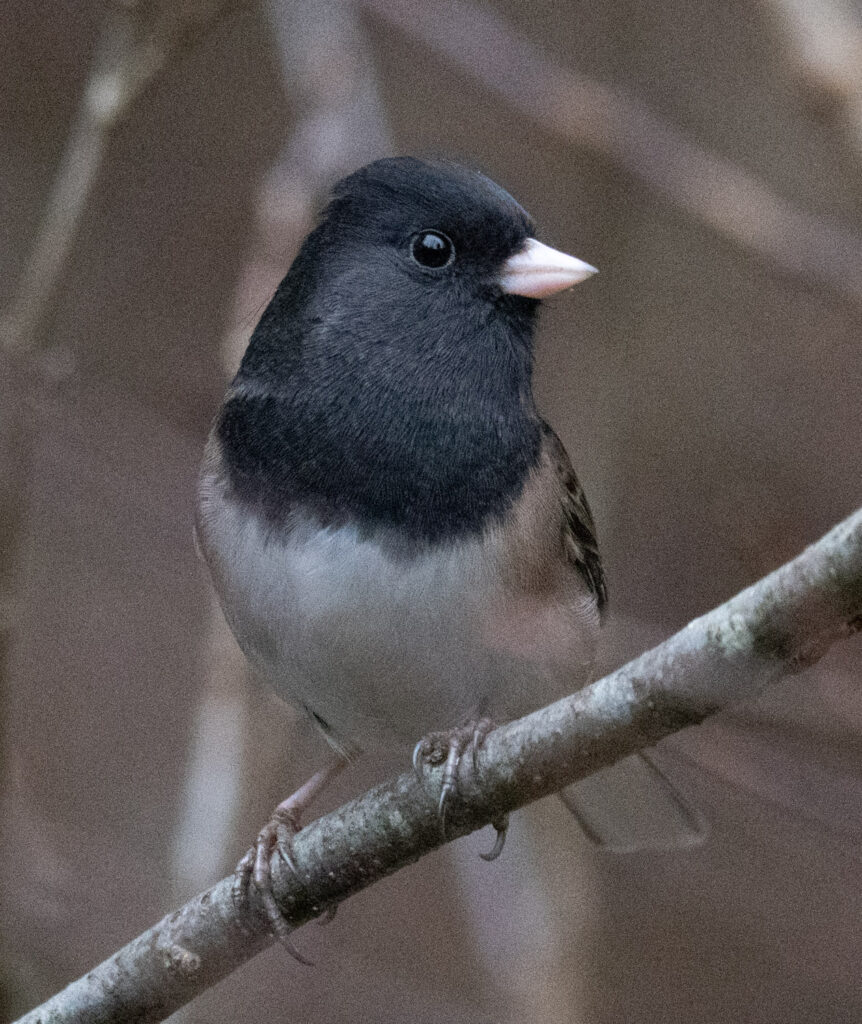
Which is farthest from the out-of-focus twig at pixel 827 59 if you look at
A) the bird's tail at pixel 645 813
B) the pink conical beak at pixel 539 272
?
the bird's tail at pixel 645 813

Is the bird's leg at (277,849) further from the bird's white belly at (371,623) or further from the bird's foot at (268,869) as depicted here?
the bird's white belly at (371,623)

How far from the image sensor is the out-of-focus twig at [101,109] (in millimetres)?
2314

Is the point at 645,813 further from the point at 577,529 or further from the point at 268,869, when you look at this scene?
the point at 268,869

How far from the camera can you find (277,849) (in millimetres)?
2119

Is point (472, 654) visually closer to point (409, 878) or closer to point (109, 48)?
point (109, 48)

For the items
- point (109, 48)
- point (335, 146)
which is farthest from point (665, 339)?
point (109, 48)

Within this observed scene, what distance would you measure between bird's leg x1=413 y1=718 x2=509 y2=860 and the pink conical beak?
0.76m

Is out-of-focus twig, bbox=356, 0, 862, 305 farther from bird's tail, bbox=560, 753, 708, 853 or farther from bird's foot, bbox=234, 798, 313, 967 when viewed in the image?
bird's foot, bbox=234, 798, 313, 967

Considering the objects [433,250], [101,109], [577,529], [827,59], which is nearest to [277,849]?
[577,529]

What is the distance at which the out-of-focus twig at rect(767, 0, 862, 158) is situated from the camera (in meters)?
2.13

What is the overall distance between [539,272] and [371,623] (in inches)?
27.3

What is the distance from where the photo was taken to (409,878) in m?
3.94

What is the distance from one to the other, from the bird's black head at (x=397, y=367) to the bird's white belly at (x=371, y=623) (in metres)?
0.05

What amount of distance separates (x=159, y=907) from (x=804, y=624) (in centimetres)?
194
